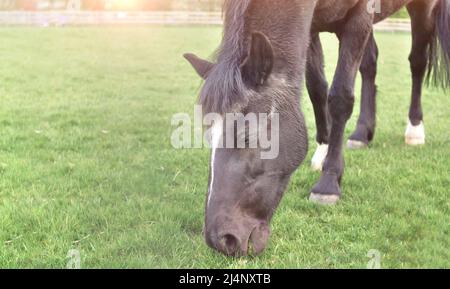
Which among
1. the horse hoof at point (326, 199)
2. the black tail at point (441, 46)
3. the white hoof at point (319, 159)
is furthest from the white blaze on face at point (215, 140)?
the black tail at point (441, 46)

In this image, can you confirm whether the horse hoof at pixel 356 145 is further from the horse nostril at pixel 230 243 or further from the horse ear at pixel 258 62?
the horse nostril at pixel 230 243

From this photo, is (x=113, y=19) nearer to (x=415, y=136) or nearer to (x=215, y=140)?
(x=415, y=136)

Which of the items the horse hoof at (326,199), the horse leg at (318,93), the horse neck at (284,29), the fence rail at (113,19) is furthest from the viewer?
the fence rail at (113,19)

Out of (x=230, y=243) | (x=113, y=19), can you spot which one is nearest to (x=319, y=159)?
(x=230, y=243)

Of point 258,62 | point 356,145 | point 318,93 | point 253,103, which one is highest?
point 258,62

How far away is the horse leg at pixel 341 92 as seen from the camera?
4.45 metres

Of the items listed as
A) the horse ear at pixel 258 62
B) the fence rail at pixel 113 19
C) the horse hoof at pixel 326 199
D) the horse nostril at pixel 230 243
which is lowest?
the fence rail at pixel 113 19

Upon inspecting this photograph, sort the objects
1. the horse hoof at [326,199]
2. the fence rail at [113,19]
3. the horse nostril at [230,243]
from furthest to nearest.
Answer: the fence rail at [113,19] → the horse hoof at [326,199] → the horse nostril at [230,243]

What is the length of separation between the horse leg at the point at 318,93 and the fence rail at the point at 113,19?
2644 cm

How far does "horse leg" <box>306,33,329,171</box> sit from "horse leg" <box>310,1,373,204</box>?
2.21 feet

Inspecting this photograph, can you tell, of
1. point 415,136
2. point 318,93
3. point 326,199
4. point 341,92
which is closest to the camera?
point 326,199

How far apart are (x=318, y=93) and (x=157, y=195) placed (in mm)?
2125

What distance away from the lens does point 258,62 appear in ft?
10.1

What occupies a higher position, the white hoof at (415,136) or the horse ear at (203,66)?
the horse ear at (203,66)
